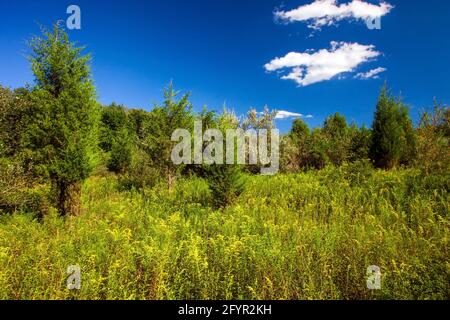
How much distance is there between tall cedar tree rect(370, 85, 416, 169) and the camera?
1733 cm

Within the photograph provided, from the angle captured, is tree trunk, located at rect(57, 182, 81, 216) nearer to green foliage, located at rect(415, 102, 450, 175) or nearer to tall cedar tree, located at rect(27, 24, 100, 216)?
tall cedar tree, located at rect(27, 24, 100, 216)

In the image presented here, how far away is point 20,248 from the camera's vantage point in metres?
A: 6.17

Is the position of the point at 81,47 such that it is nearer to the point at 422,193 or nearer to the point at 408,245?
the point at 408,245

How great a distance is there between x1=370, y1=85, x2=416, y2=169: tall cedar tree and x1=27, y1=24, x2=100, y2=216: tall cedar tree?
15898mm

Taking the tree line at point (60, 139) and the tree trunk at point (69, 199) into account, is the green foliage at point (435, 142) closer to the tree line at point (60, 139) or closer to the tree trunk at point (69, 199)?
the tree line at point (60, 139)

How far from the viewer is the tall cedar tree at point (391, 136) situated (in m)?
17.3

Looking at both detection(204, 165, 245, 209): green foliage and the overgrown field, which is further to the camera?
detection(204, 165, 245, 209): green foliage

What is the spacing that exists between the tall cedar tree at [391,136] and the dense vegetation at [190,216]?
Answer: 81 mm

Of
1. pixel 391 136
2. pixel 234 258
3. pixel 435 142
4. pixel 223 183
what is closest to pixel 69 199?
pixel 223 183

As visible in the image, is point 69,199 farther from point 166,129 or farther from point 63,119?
point 166,129

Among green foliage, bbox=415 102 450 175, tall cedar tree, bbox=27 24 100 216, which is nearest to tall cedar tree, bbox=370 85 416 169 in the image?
green foliage, bbox=415 102 450 175

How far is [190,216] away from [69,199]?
14.0 feet
